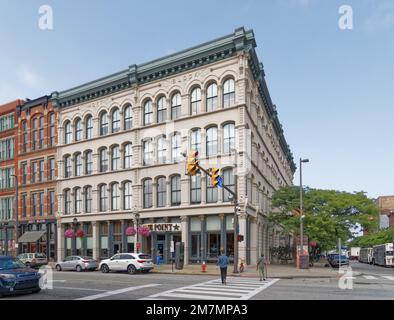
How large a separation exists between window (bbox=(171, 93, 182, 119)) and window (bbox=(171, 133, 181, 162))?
188 cm

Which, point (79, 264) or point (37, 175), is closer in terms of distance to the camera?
point (79, 264)

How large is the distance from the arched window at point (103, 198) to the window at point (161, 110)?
10084mm

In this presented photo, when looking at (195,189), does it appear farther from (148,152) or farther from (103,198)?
(103,198)

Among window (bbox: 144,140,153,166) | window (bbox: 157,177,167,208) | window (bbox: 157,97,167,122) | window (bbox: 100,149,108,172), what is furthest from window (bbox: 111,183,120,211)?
window (bbox: 157,97,167,122)

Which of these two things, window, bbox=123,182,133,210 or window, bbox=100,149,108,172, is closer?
window, bbox=123,182,133,210

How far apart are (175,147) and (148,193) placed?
5.51 m

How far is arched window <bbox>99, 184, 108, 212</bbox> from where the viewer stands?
150 ft

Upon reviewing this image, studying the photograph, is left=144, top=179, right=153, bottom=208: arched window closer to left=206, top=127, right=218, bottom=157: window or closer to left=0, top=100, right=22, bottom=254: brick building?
left=206, top=127, right=218, bottom=157: window

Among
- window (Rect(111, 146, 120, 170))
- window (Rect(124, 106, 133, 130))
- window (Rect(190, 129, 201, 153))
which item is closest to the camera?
window (Rect(190, 129, 201, 153))

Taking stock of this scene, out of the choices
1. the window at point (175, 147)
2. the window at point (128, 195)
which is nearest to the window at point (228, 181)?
the window at point (175, 147)

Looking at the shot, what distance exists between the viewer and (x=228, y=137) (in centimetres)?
3709

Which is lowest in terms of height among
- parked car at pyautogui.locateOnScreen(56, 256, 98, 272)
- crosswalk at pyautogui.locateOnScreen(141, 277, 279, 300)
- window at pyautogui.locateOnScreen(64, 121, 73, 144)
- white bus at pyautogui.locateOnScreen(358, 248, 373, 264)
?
white bus at pyautogui.locateOnScreen(358, 248, 373, 264)

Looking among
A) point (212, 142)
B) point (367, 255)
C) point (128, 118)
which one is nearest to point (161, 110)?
point (128, 118)

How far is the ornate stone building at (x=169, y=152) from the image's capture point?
121 ft
